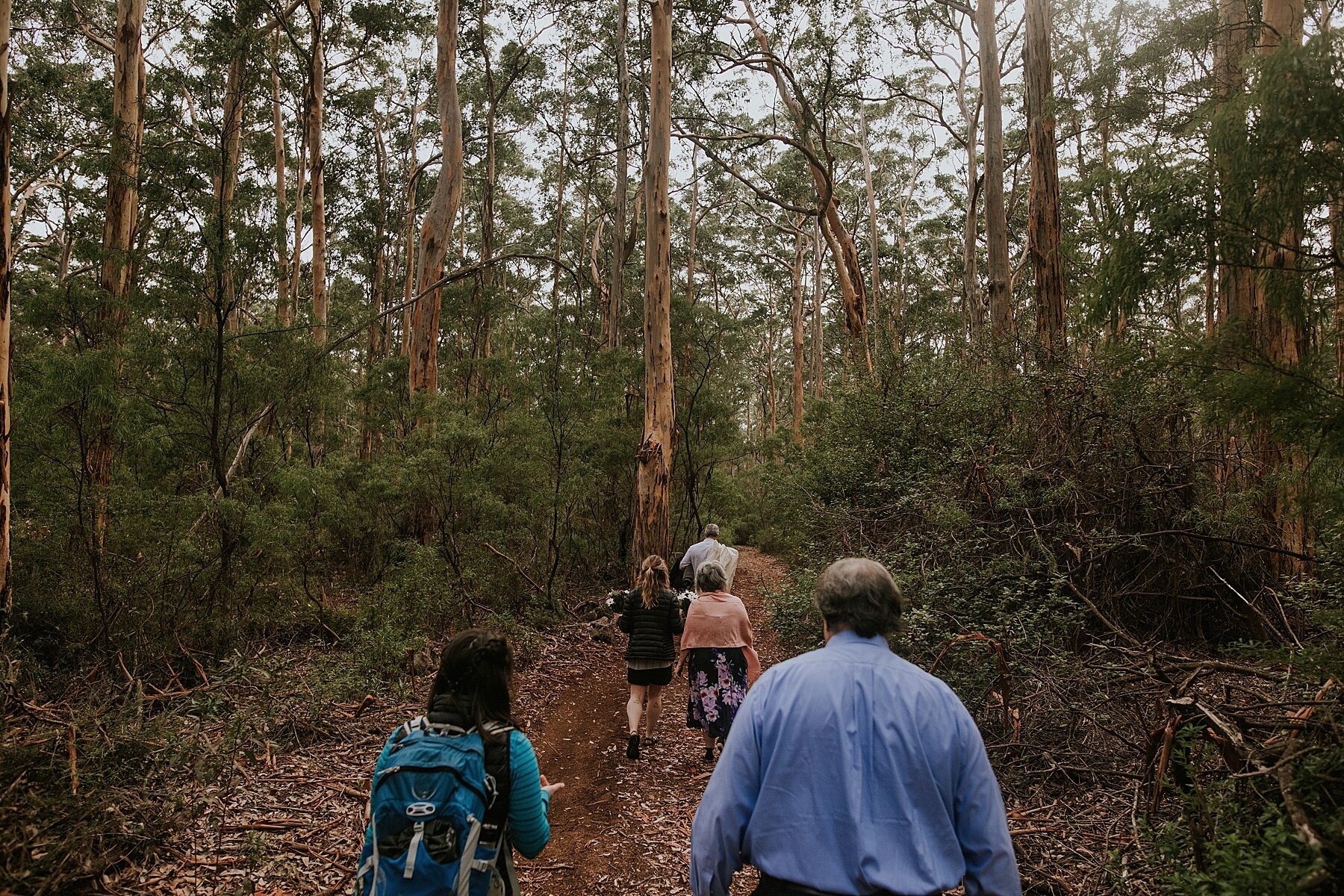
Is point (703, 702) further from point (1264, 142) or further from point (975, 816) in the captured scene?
point (1264, 142)

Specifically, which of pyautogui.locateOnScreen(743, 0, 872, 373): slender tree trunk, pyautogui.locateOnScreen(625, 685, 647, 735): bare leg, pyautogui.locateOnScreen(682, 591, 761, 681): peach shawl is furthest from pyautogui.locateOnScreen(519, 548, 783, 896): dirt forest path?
pyautogui.locateOnScreen(743, 0, 872, 373): slender tree trunk

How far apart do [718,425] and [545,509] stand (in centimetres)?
494

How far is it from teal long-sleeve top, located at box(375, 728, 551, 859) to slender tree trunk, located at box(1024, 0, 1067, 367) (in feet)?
28.9

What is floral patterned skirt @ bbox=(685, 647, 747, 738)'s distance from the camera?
5422 mm

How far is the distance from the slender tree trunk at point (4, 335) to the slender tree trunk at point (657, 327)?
21.7 feet

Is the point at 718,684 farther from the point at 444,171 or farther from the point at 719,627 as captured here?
the point at 444,171

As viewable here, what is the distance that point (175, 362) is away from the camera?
746 cm

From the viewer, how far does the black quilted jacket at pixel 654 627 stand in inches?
229

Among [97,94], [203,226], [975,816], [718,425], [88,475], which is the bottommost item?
[975,816]

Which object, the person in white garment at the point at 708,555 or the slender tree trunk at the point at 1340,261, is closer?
the slender tree trunk at the point at 1340,261

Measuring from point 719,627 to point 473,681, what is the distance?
130 inches

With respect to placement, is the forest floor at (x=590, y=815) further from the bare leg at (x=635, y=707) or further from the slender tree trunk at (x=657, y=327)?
the slender tree trunk at (x=657, y=327)

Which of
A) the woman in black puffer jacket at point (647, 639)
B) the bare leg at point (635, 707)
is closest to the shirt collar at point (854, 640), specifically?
the woman in black puffer jacket at point (647, 639)

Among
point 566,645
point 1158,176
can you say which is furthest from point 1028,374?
point 566,645
